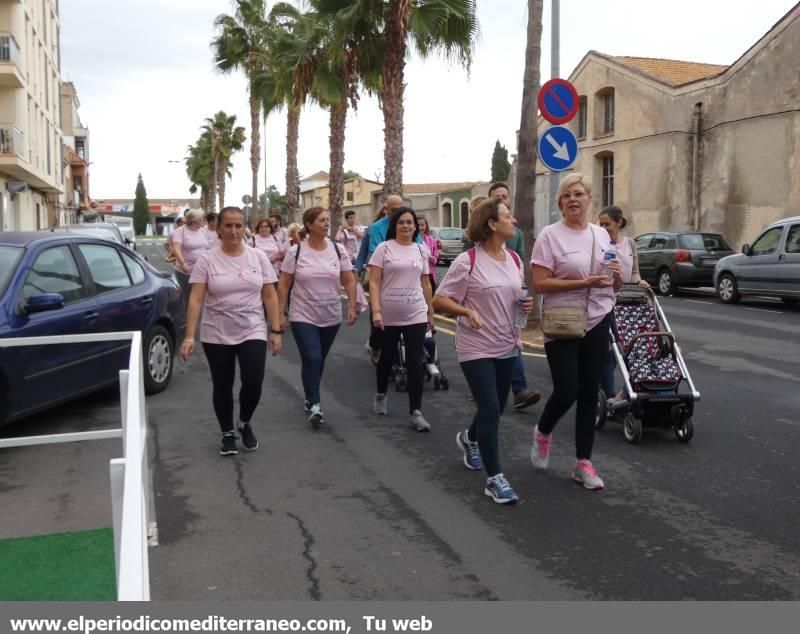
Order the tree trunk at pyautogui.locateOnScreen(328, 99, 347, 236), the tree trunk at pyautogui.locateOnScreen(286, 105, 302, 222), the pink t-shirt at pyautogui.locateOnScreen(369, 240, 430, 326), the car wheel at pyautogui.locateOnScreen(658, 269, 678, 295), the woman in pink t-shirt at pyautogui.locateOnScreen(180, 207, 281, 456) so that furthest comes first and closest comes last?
1. the tree trunk at pyautogui.locateOnScreen(286, 105, 302, 222)
2. the tree trunk at pyautogui.locateOnScreen(328, 99, 347, 236)
3. the car wheel at pyautogui.locateOnScreen(658, 269, 678, 295)
4. the pink t-shirt at pyautogui.locateOnScreen(369, 240, 430, 326)
5. the woman in pink t-shirt at pyautogui.locateOnScreen(180, 207, 281, 456)

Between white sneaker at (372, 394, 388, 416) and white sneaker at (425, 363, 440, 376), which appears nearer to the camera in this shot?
white sneaker at (372, 394, 388, 416)

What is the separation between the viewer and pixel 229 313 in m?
6.09

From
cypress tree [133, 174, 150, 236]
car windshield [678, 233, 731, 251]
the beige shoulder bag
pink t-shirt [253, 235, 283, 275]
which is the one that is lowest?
the beige shoulder bag

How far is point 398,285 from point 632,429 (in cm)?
210

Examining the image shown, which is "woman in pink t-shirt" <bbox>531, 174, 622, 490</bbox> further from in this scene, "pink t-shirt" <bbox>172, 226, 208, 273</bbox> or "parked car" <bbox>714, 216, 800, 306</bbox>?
"parked car" <bbox>714, 216, 800, 306</bbox>

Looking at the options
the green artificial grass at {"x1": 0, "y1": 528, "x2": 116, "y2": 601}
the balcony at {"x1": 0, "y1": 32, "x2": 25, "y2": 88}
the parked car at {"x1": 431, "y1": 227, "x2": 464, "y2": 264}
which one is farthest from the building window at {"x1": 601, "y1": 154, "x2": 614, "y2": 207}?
the green artificial grass at {"x1": 0, "y1": 528, "x2": 116, "y2": 601}

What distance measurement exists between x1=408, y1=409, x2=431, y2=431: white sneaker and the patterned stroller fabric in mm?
1576

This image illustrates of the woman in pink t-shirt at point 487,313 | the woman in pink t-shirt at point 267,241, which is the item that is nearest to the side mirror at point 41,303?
the woman in pink t-shirt at point 487,313

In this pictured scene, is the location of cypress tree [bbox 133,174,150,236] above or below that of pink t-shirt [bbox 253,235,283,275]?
above

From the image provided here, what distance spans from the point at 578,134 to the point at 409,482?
31542 millimetres

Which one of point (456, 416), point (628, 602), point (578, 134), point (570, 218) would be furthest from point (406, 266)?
point (578, 134)

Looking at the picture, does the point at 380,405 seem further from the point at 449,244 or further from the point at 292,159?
the point at 449,244

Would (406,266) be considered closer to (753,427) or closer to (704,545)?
(753,427)

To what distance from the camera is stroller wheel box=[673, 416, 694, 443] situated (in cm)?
642
